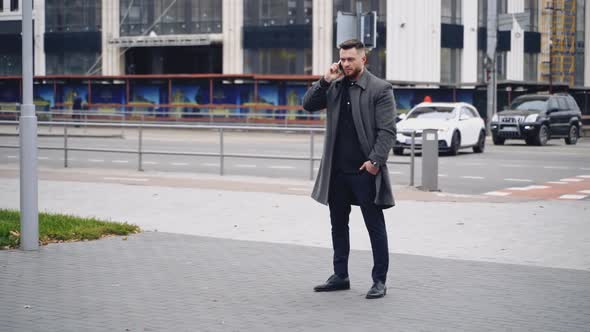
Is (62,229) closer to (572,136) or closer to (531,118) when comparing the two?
(531,118)

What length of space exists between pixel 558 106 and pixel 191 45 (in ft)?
92.7

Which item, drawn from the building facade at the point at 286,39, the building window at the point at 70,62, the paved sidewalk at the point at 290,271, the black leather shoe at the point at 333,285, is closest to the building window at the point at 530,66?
the building facade at the point at 286,39

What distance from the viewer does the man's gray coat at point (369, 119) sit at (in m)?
7.50

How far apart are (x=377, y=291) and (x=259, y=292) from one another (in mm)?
890

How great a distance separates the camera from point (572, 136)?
37.5 m

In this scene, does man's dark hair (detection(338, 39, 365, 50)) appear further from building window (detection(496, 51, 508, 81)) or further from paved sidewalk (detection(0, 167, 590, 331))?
building window (detection(496, 51, 508, 81))

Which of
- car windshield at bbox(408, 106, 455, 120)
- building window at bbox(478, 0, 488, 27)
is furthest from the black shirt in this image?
building window at bbox(478, 0, 488, 27)

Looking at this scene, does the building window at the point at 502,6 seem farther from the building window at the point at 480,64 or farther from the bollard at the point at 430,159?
the bollard at the point at 430,159

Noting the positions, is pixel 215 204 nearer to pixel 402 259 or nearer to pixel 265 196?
pixel 265 196

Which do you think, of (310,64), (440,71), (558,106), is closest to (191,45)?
(310,64)

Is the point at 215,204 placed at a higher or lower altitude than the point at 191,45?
lower

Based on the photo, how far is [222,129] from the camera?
20.5 meters

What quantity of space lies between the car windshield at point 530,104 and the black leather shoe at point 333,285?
2894cm

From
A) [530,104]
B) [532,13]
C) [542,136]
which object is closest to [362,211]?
[542,136]
